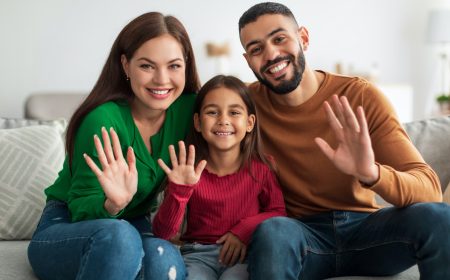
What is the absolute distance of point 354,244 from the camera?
→ 1.63 meters

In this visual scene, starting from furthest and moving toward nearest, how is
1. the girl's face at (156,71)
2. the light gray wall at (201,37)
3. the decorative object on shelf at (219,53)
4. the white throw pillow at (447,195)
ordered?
the decorative object on shelf at (219,53) < the light gray wall at (201,37) < the white throw pillow at (447,195) < the girl's face at (156,71)

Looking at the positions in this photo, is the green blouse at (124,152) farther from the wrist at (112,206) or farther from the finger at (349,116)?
the finger at (349,116)

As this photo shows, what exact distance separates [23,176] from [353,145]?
1093mm

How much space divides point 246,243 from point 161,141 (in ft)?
1.25

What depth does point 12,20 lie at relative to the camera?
3936 millimetres

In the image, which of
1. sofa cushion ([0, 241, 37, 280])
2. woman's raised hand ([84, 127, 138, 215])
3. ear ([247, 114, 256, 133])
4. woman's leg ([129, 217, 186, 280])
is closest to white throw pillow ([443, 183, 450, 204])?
ear ([247, 114, 256, 133])

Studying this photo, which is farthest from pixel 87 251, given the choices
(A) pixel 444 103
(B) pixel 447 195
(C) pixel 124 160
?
(A) pixel 444 103

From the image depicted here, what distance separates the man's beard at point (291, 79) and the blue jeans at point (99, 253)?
1.84 ft

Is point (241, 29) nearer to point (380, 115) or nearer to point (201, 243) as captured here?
point (380, 115)

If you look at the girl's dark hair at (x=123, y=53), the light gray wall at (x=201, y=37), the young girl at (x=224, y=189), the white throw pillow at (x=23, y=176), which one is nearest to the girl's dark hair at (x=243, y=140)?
the young girl at (x=224, y=189)

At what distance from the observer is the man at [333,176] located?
1.44 m

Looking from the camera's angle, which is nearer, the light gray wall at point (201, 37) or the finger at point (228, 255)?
the finger at point (228, 255)

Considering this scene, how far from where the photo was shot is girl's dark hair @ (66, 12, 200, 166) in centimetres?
172

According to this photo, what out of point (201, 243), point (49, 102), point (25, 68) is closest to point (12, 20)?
point (25, 68)
